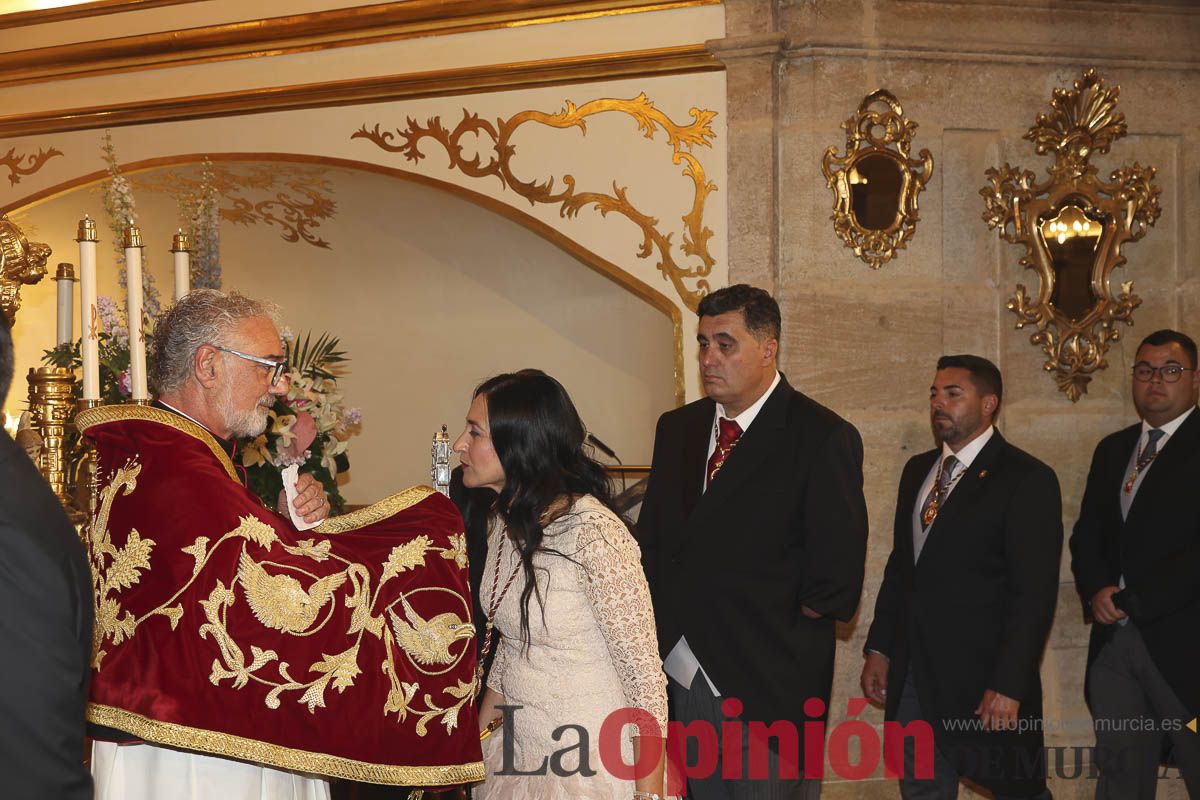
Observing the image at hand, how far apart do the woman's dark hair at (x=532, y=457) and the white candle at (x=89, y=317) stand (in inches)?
30.9

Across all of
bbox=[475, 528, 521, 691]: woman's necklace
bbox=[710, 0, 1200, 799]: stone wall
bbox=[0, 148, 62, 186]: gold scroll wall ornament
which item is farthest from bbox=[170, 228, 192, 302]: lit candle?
bbox=[0, 148, 62, 186]: gold scroll wall ornament

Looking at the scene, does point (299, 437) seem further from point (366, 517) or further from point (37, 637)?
point (37, 637)

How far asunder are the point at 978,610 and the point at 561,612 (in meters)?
1.92

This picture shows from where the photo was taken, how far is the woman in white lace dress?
90.7 inches

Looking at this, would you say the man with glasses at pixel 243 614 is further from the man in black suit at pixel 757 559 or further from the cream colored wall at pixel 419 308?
the cream colored wall at pixel 419 308

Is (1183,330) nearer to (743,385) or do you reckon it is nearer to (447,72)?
(743,385)

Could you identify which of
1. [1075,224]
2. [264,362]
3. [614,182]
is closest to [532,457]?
[264,362]

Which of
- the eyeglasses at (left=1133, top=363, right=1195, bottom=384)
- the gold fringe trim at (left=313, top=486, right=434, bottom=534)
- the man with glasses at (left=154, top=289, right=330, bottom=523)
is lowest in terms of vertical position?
the gold fringe trim at (left=313, top=486, right=434, bottom=534)

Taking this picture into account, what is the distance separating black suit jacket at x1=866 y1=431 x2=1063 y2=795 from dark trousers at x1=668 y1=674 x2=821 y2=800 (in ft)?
2.32

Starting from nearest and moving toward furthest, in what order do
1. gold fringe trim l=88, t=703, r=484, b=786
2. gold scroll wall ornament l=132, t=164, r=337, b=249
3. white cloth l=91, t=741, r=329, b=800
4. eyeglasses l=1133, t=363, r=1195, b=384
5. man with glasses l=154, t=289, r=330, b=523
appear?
gold fringe trim l=88, t=703, r=484, b=786 < white cloth l=91, t=741, r=329, b=800 < man with glasses l=154, t=289, r=330, b=523 < eyeglasses l=1133, t=363, r=1195, b=384 < gold scroll wall ornament l=132, t=164, r=337, b=249

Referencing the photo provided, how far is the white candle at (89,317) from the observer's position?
7.89 feet

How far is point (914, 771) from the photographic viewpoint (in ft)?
13.0

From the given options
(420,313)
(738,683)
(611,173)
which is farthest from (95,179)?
(738,683)

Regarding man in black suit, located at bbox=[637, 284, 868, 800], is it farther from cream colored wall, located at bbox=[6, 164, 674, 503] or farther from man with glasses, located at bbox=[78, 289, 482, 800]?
cream colored wall, located at bbox=[6, 164, 674, 503]
